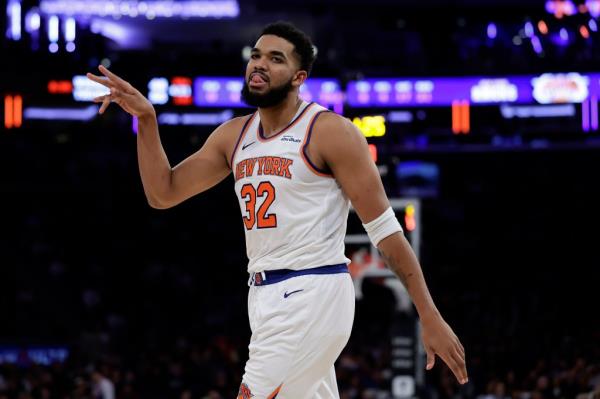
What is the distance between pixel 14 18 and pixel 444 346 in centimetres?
1711

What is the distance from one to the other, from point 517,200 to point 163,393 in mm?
12150

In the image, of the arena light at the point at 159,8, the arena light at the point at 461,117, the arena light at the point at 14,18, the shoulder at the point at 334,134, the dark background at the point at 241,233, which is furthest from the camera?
the arena light at the point at 159,8

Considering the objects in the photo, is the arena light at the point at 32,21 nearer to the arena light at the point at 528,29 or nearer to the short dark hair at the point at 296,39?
the arena light at the point at 528,29

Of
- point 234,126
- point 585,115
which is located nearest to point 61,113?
point 585,115

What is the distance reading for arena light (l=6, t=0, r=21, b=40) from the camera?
64.8 ft

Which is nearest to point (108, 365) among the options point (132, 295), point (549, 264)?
point (132, 295)

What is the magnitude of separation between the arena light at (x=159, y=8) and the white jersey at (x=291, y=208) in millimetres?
17832

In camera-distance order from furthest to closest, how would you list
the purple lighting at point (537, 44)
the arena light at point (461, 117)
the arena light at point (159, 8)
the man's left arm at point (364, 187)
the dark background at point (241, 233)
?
1. the arena light at point (159, 8)
2. the purple lighting at point (537, 44)
3. the arena light at point (461, 117)
4. the dark background at point (241, 233)
5. the man's left arm at point (364, 187)

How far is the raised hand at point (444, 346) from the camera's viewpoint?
4301 mm

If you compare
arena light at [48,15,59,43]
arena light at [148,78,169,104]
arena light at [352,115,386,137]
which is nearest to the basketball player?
arena light at [352,115,386,137]

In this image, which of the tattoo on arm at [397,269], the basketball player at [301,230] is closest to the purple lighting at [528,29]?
the basketball player at [301,230]

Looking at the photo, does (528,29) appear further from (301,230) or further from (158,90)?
(301,230)

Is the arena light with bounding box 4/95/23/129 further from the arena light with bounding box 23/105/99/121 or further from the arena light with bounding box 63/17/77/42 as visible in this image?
the arena light with bounding box 63/17/77/42

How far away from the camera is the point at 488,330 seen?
21.2 m
